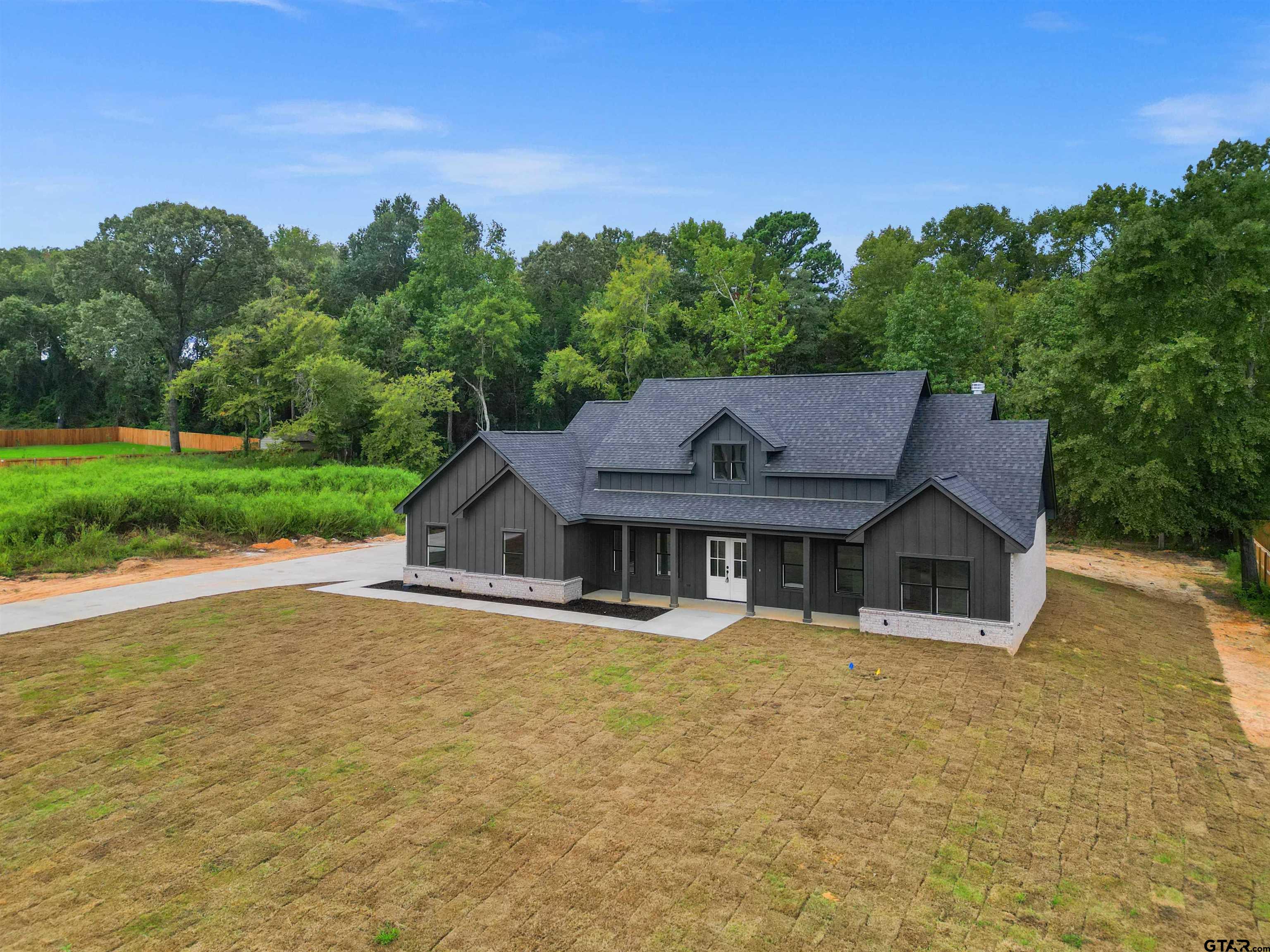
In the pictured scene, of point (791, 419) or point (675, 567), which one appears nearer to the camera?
point (675, 567)

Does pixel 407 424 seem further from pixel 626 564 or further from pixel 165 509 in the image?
pixel 626 564

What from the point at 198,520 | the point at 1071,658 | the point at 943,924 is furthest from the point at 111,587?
the point at 1071,658

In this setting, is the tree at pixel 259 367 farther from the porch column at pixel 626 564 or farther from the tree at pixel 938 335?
the tree at pixel 938 335

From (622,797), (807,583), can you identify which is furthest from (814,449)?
(622,797)

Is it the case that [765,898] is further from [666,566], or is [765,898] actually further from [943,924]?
[666,566]

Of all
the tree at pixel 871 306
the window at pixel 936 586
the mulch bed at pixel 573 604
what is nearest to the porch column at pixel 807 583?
the window at pixel 936 586

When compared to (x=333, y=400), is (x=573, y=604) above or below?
below
